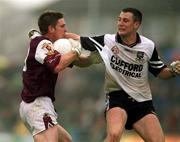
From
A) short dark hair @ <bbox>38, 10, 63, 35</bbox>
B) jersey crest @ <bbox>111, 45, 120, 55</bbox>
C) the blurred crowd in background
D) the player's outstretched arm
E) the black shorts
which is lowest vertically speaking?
the blurred crowd in background

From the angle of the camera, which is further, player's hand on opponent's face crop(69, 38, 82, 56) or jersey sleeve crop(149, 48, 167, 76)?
jersey sleeve crop(149, 48, 167, 76)

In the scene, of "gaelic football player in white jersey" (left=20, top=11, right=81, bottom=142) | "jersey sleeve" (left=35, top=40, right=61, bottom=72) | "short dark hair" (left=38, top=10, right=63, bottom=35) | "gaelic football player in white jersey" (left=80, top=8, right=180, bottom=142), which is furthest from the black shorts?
"short dark hair" (left=38, top=10, right=63, bottom=35)

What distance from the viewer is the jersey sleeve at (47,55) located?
9.52 metres

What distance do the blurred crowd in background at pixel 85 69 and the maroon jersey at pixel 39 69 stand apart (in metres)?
6.88

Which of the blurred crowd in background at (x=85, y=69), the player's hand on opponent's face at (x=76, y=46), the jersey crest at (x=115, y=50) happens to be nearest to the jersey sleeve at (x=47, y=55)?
the player's hand on opponent's face at (x=76, y=46)

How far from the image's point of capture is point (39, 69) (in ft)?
31.8

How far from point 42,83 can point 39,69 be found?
17 centimetres

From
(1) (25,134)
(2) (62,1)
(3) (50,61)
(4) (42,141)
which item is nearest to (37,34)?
(3) (50,61)

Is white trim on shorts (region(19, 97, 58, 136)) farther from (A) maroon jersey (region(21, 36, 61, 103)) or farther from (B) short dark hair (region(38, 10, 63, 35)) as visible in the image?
(B) short dark hair (region(38, 10, 63, 35))

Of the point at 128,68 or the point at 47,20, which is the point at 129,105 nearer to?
the point at 128,68

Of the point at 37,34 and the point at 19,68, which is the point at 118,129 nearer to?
the point at 37,34

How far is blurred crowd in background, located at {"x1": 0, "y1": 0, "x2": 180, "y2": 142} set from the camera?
1709cm

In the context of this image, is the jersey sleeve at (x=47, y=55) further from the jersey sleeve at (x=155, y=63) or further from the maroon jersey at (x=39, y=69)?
the jersey sleeve at (x=155, y=63)

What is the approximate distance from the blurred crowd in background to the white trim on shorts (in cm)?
687
